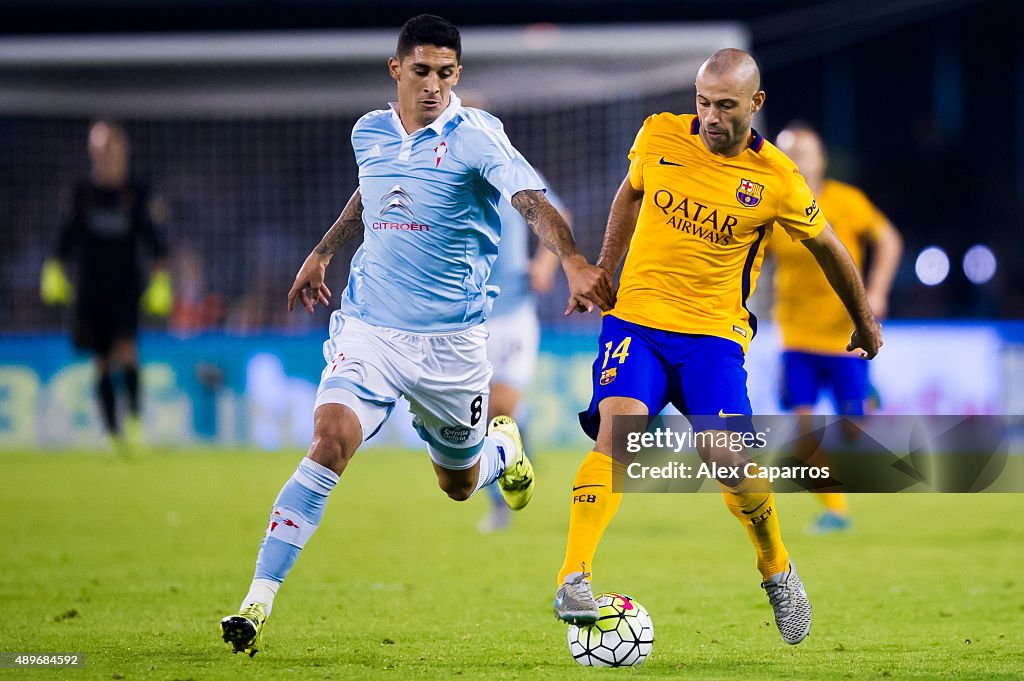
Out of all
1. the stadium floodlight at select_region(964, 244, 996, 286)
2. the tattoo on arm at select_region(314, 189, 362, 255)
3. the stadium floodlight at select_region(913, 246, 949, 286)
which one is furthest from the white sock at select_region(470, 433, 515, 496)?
the stadium floodlight at select_region(913, 246, 949, 286)

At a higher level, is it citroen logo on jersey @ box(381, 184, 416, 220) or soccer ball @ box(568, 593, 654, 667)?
citroen logo on jersey @ box(381, 184, 416, 220)

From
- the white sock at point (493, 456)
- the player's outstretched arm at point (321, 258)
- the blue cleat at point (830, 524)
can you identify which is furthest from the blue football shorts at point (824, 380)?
the player's outstretched arm at point (321, 258)

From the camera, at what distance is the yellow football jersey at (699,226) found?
5.18m

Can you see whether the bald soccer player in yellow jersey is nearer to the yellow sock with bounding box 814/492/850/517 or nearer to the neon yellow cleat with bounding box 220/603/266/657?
the neon yellow cleat with bounding box 220/603/266/657

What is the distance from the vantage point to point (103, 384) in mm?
13508

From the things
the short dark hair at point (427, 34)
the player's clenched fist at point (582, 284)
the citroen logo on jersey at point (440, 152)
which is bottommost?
the player's clenched fist at point (582, 284)

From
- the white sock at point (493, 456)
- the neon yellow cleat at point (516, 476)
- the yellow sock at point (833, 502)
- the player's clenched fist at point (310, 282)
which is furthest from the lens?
the yellow sock at point (833, 502)

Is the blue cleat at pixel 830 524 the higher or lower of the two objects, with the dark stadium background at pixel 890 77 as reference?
lower

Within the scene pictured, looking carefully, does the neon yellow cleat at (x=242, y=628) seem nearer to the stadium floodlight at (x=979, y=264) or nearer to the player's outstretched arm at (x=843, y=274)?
the player's outstretched arm at (x=843, y=274)

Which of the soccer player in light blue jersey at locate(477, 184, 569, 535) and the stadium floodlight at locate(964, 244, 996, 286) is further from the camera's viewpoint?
the stadium floodlight at locate(964, 244, 996, 286)

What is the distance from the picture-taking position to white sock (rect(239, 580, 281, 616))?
4777 millimetres

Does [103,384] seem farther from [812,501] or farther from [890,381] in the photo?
[890,381]

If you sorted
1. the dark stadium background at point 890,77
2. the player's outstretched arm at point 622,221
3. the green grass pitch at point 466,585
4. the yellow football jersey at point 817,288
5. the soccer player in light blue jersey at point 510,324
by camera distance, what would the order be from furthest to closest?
the dark stadium background at point 890,77 → the yellow football jersey at point 817,288 → the soccer player in light blue jersey at point 510,324 → the player's outstretched arm at point 622,221 → the green grass pitch at point 466,585

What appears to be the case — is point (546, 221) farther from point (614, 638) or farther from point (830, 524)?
point (830, 524)
